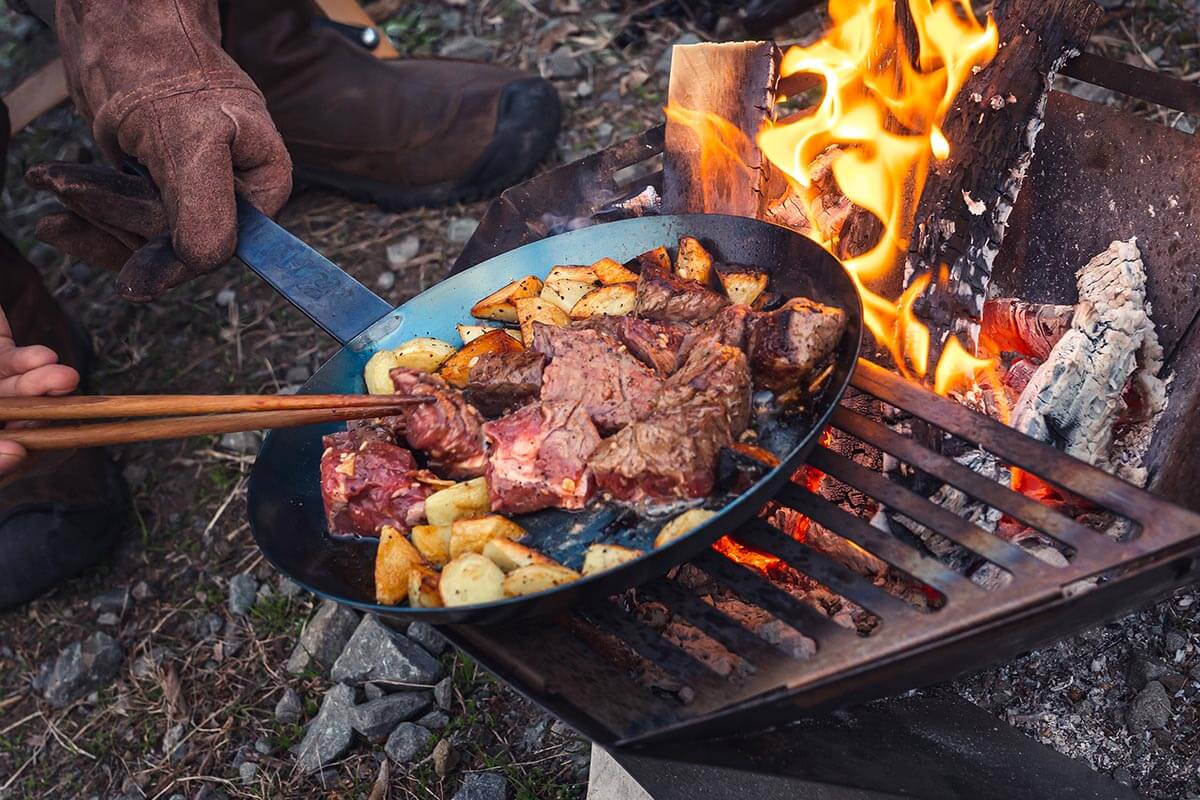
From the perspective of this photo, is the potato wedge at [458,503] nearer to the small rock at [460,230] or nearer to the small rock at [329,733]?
the small rock at [329,733]

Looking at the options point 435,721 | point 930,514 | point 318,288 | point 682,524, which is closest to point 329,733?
point 435,721

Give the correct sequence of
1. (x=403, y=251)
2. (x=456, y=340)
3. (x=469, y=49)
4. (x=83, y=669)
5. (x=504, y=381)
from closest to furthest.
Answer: (x=504, y=381), (x=456, y=340), (x=83, y=669), (x=403, y=251), (x=469, y=49)

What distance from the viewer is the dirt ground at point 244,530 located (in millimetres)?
2725

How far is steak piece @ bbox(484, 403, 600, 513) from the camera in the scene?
7.08 ft

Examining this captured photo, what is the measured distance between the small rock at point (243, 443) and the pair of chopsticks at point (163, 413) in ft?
5.25

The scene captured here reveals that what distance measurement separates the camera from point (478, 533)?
211 centimetres

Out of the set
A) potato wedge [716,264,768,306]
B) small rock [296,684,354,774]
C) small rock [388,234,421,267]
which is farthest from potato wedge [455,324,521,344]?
small rock [388,234,421,267]

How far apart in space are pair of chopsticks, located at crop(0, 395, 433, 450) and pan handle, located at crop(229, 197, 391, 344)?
49cm

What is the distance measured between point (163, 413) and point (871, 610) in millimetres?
1586

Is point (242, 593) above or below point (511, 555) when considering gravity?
below

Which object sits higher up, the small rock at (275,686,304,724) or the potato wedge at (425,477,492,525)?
the potato wedge at (425,477,492,525)

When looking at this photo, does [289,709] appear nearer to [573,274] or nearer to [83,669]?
[83,669]

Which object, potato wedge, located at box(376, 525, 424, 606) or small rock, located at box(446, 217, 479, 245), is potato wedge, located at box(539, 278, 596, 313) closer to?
potato wedge, located at box(376, 525, 424, 606)

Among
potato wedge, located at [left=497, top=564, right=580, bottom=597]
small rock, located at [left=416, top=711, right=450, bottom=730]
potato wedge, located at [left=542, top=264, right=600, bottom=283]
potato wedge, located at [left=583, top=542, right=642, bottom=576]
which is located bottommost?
small rock, located at [left=416, top=711, right=450, bottom=730]
